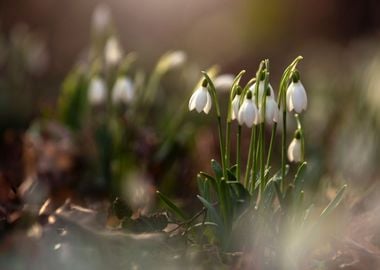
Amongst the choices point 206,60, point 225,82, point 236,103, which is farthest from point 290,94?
point 206,60

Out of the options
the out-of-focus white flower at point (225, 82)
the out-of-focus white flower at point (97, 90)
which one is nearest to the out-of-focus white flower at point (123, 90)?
the out-of-focus white flower at point (97, 90)

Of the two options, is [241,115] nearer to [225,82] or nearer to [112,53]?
[225,82]

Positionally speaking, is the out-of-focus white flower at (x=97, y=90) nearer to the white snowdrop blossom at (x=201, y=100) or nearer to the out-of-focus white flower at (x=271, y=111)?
the white snowdrop blossom at (x=201, y=100)

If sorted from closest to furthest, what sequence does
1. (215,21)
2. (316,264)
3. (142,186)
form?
1. (316,264)
2. (142,186)
3. (215,21)

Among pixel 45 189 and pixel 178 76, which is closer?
pixel 45 189

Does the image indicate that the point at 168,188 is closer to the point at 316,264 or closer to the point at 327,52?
the point at 316,264

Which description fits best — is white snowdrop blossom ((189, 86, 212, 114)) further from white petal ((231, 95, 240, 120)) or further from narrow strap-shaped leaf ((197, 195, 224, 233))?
narrow strap-shaped leaf ((197, 195, 224, 233))

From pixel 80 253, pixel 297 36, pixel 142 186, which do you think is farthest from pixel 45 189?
pixel 297 36
